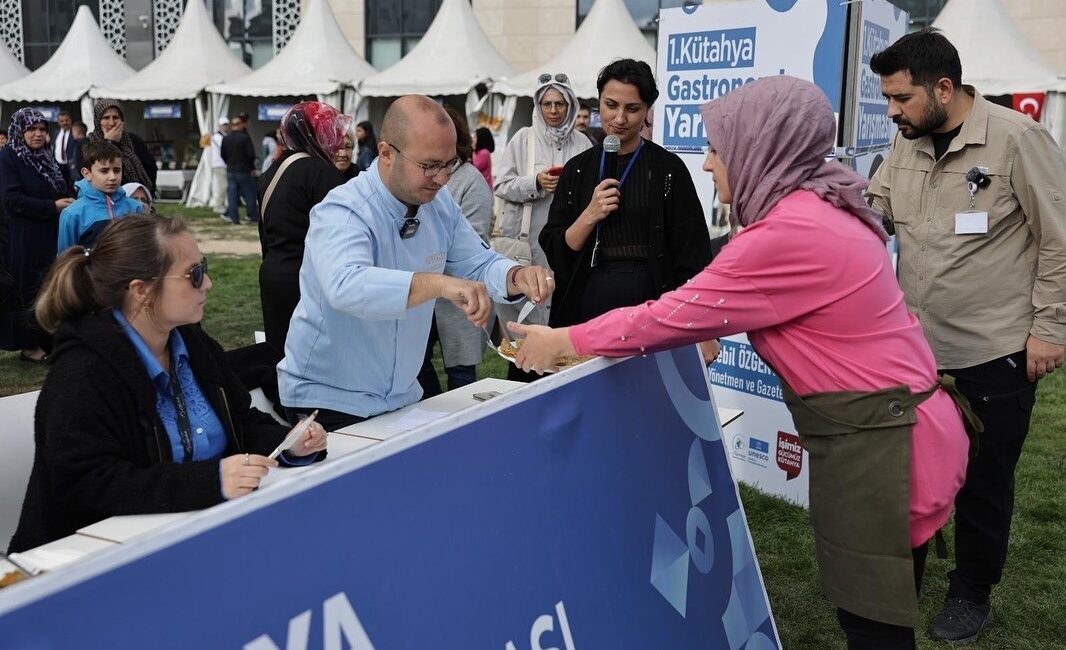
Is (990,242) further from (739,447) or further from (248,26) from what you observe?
(248,26)

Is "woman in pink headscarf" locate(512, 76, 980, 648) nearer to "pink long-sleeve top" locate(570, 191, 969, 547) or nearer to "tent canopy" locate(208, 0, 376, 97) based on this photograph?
"pink long-sleeve top" locate(570, 191, 969, 547)

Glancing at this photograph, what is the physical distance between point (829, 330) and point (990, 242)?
1.46 m

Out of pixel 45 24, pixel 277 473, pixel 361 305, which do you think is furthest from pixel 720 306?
pixel 45 24

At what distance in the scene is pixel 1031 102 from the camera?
15469mm

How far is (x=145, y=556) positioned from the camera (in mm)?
1213

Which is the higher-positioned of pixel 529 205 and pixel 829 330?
pixel 529 205

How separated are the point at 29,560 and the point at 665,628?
52.5 inches

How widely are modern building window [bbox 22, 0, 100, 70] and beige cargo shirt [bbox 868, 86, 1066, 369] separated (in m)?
36.4

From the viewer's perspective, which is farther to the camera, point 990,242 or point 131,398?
point 990,242

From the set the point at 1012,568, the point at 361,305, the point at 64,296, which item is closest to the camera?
the point at 64,296

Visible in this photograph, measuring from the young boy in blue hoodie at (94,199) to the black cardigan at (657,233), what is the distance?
3.32 metres

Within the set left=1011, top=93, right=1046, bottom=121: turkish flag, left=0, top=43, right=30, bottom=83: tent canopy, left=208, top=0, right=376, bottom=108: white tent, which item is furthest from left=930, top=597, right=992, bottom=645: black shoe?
left=0, top=43, right=30, bottom=83: tent canopy

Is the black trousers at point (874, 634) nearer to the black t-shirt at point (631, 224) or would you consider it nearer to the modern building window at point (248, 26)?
→ the black t-shirt at point (631, 224)

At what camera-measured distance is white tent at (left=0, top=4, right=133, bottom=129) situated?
74.0 ft
